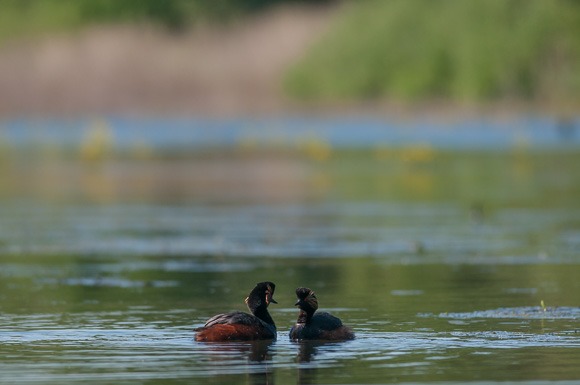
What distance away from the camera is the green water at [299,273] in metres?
12.4

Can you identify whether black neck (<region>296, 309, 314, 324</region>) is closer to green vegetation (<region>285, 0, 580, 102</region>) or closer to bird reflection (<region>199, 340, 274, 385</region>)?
bird reflection (<region>199, 340, 274, 385</region>)

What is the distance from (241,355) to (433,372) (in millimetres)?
1712

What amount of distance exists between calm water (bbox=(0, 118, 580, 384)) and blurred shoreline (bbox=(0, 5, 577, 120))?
25.6 metres

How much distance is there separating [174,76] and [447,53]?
32.6ft

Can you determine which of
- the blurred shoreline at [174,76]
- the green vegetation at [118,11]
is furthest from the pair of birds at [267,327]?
the green vegetation at [118,11]

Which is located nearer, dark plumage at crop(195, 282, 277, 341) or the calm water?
the calm water

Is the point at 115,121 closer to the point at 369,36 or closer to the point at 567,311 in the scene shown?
the point at 369,36

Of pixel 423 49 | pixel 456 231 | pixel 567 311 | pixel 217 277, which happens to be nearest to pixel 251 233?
pixel 456 231

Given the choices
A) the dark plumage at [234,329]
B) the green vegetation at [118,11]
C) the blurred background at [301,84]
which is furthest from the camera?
the green vegetation at [118,11]

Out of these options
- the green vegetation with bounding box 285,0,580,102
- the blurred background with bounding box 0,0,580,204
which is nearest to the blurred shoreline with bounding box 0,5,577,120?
the blurred background with bounding box 0,0,580,204

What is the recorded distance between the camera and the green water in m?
12.4

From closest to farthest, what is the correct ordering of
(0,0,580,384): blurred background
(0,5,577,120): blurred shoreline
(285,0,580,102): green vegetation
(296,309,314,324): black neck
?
(296,309,314,324): black neck
(0,0,580,384): blurred background
(285,0,580,102): green vegetation
(0,5,577,120): blurred shoreline

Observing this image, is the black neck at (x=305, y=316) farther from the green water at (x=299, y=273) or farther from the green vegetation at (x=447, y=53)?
the green vegetation at (x=447, y=53)

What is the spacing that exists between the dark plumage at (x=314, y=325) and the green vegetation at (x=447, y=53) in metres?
43.6
